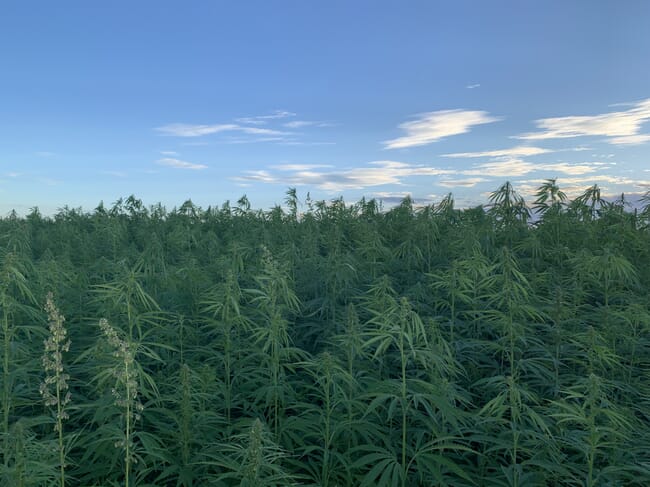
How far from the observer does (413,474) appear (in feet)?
10.3

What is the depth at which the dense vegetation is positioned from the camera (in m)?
2.83

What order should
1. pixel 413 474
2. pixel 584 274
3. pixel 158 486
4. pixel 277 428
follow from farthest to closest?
pixel 584 274, pixel 277 428, pixel 413 474, pixel 158 486

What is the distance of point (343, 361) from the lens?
374cm

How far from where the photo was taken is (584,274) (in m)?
5.62

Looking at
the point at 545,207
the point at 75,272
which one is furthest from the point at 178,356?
the point at 545,207

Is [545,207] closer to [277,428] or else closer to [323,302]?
[323,302]

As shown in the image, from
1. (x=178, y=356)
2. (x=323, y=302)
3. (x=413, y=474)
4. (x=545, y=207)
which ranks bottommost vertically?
(x=413, y=474)

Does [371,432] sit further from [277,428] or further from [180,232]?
[180,232]

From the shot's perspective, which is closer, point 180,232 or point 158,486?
point 158,486

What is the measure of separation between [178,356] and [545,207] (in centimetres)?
728

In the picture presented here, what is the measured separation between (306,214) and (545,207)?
4851mm

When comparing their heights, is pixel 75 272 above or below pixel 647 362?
above

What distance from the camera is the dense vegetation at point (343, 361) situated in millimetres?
2834

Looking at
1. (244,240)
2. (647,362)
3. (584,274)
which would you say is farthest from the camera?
(244,240)
